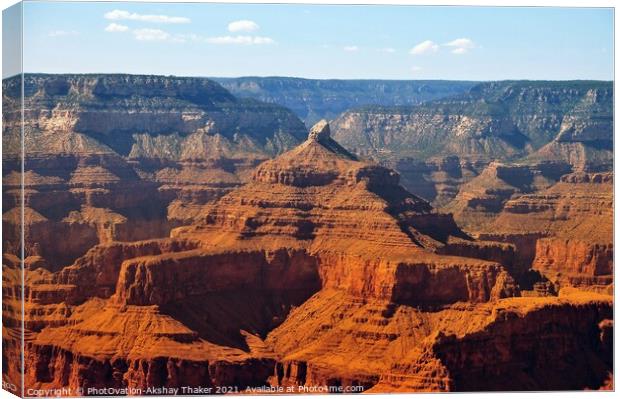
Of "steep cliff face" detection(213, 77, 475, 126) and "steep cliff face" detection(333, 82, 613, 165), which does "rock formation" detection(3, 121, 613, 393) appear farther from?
"steep cliff face" detection(333, 82, 613, 165)

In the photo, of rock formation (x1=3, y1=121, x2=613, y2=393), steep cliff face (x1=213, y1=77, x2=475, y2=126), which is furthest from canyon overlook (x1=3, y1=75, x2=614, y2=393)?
steep cliff face (x1=213, y1=77, x2=475, y2=126)

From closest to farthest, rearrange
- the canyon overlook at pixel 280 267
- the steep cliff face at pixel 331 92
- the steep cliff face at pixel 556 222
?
the canyon overlook at pixel 280 267, the steep cliff face at pixel 556 222, the steep cliff face at pixel 331 92

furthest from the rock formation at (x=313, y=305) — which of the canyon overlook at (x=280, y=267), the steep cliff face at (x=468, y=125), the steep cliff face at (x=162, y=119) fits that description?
the steep cliff face at (x=468, y=125)

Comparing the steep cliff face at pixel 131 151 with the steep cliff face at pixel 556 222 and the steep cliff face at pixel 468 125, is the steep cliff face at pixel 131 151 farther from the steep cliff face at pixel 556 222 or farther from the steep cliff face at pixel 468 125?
the steep cliff face at pixel 556 222

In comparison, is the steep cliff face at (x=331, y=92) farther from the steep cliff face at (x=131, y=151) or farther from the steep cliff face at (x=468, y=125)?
the steep cliff face at (x=131, y=151)

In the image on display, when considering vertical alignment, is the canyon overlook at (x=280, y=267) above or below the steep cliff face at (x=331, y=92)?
below

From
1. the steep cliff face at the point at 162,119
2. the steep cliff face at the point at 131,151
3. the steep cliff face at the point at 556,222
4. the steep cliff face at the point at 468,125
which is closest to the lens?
the steep cliff face at the point at 556,222

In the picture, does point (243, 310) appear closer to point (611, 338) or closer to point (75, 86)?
point (611, 338)

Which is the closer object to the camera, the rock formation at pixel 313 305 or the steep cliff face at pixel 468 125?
the rock formation at pixel 313 305
